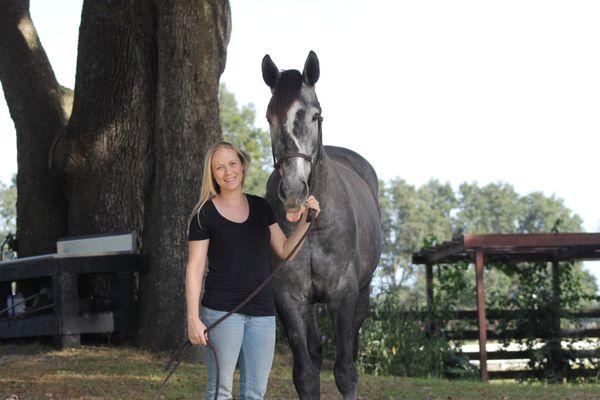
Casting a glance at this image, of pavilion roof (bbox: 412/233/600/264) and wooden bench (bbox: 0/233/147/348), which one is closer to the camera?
wooden bench (bbox: 0/233/147/348)

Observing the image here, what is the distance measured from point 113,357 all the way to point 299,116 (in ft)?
18.7

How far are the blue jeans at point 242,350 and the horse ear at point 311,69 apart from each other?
4.67 feet

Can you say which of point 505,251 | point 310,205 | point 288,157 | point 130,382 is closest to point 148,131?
point 130,382

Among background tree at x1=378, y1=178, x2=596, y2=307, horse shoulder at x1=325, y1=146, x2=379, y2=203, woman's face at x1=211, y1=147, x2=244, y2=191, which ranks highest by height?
background tree at x1=378, y1=178, x2=596, y2=307

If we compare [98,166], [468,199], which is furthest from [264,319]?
[468,199]

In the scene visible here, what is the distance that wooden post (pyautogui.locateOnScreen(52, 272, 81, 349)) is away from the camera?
10312mm

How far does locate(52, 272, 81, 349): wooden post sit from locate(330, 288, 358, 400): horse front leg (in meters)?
5.38

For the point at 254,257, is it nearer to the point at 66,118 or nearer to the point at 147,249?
the point at 147,249

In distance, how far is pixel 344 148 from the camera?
26.3 feet

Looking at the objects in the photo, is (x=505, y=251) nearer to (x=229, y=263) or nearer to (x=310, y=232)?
(x=310, y=232)

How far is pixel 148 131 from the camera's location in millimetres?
11297

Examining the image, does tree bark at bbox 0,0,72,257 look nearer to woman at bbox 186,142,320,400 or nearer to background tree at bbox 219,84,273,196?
woman at bbox 186,142,320,400

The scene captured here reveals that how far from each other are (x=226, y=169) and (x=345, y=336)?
1532 millimetres

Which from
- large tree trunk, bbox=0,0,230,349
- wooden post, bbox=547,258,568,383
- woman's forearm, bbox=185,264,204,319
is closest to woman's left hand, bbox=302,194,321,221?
woman's forearm, bbox=185,264,204,319
